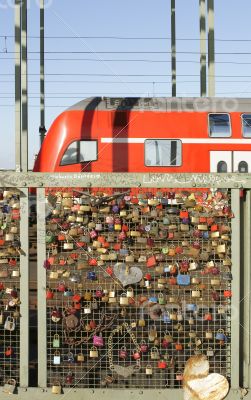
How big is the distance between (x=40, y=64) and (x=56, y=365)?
20.7 metres

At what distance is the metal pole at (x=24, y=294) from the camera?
4145 mm

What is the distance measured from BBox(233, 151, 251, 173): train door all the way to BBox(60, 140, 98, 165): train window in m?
3.20

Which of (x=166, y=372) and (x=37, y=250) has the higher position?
(x=37, y=250)

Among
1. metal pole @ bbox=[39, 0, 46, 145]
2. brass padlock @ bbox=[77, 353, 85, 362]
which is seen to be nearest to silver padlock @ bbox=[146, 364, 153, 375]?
brass padlock @ bbox=[77, 353, 85, 362]

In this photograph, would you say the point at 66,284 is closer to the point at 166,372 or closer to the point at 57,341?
the point at 57,341

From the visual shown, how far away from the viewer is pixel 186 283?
4141 mm

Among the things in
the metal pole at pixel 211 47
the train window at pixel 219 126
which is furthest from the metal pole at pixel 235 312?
the metal pole at pixel 211 47

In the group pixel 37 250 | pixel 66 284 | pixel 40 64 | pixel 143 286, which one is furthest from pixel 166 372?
pixel 40 64

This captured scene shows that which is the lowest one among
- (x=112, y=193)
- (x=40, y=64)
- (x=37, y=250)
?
(x=37, y=250)

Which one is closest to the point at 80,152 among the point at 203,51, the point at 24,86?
the point at 24,86

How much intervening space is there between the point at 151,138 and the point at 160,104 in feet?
2.81

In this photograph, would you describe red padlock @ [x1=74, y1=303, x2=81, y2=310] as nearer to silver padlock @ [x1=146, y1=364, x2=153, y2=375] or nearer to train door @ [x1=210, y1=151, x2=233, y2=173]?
silver padlock @ [x1=146, y1=364, x2=153, y2=375]

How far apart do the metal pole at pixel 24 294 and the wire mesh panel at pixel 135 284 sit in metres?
0.16

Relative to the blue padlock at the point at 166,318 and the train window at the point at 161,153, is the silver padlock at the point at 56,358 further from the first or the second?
the train window at the point at 161,153
